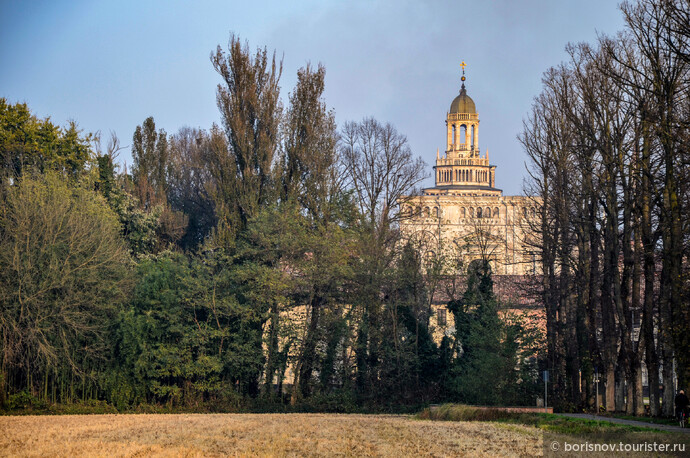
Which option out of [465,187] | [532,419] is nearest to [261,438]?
[532,419]

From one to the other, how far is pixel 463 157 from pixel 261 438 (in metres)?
129

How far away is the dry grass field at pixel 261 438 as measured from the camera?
56.9 feet

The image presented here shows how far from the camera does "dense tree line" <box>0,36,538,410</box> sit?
33.5 metres

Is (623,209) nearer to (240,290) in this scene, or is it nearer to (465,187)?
(240,290)

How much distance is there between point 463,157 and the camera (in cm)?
14538

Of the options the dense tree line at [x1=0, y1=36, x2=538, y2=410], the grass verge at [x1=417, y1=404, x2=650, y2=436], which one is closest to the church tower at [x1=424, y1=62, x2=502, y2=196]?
the dense tree line at [x1=0, y1=36, x2=538, y2=410]

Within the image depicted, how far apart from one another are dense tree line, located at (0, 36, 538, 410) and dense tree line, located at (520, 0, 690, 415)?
3125 mm

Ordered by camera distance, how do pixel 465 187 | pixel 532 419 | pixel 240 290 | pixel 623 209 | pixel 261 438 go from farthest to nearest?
1. pixel 465 187
2. pixel 240 290
3. pixel 623 209
4. pixel 532 419
5. pixel 261 438

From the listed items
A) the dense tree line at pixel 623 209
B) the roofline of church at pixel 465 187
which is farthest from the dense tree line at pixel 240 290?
the roofline of church at pixel 465 187

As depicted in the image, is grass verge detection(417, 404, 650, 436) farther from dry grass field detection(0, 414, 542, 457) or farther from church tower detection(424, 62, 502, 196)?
church tower detection(424, 62, 502, 196)

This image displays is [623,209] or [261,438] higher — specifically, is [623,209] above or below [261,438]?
above

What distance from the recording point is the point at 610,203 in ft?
97.6

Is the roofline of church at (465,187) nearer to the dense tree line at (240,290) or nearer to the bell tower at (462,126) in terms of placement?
the bell tower at (462,126)

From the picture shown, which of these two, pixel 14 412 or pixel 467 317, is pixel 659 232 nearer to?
pixel 467 317
